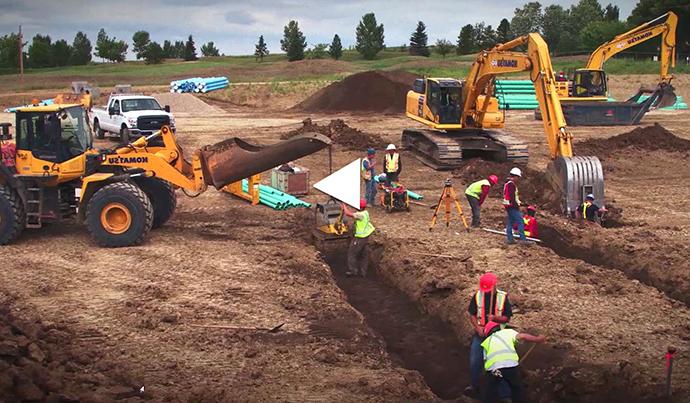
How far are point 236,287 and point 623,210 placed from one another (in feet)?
34.0

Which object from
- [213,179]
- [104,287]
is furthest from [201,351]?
[213,179]

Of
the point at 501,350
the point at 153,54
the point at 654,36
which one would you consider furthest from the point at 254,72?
the point at 501,350

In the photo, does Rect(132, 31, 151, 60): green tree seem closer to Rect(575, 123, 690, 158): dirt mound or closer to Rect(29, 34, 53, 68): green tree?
Rect(29, 34, 53, 68): green tree

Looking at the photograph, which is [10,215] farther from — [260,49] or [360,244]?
[260,49]

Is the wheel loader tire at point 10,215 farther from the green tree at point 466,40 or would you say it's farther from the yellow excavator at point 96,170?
the green tree at point 466,40

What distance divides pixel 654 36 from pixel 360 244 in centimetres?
2436

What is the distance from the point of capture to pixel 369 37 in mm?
91625

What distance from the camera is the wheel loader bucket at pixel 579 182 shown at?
18281 millimetres

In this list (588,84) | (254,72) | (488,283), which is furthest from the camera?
(254,72)

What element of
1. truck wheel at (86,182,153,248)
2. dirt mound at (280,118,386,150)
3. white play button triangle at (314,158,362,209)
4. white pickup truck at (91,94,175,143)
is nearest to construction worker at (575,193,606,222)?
white play button triangle at (314,158,362,209)

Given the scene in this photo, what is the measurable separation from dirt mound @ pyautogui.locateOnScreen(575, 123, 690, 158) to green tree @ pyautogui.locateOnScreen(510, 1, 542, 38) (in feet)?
196

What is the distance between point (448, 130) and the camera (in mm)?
25734

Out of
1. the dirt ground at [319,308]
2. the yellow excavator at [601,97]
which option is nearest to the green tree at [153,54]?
the yellow excavator at [601,97]

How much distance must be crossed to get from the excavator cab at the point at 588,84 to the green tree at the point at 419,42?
192 feet
